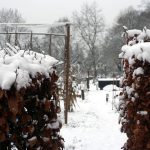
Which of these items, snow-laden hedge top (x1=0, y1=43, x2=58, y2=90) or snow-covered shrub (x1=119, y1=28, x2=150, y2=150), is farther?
snow-covered shrub (x1=119, y1=28, x2=150, y2=150)

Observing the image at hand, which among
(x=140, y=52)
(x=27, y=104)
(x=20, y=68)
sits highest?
(x=140, y=52)

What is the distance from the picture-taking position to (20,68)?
407 cm

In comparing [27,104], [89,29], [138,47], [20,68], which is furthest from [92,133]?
[89,29]

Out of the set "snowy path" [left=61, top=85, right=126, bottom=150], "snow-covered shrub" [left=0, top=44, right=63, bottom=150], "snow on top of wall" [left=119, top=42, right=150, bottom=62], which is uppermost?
"snow on top of wall" [left=119, top=42, right=150, bottom=62]

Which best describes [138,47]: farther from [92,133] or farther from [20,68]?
[92,133]

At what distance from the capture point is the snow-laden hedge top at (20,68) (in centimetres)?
386

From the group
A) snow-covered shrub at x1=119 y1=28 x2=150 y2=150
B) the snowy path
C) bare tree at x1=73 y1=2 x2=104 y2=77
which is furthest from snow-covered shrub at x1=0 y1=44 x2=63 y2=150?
bare tree at x1=73 y1=2 x2=104 y2=77

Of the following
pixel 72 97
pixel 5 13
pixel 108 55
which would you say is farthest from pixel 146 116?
pixel 108 55

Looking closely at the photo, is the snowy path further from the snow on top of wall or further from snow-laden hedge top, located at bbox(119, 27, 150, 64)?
the snow on top of wall

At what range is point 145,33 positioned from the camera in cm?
583

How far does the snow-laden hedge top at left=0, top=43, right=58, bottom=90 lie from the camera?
152 inches

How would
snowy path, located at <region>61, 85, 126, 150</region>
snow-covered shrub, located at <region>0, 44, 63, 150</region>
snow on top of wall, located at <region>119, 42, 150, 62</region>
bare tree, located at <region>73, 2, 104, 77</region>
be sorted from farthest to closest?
1. bare tree, located at <region>73, 2, 104, 77</region>
2. snowy path, located at <region>61, 85, 126, 150</region>
3. snow on top of wall, located at <region>119, 42, 150, 62</region>
4. snow-covered shrub, located at <region>0, 44, 63, 150</region>

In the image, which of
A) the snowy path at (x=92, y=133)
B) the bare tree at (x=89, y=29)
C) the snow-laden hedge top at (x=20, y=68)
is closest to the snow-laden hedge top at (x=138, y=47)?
the snow-laden hedge top at (x=20, y=68)

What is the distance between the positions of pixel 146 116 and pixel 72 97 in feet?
32.0
